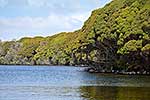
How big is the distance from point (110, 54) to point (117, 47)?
21.7ft

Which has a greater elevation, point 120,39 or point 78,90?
point 120,39

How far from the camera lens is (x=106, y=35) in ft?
368

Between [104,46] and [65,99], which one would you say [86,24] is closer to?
[104,46]

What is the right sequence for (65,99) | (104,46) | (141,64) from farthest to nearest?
(104,46) → (141,64) → (65,99)

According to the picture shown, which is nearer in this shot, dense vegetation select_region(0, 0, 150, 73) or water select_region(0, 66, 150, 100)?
water select_region(0, 66, 150, 100)

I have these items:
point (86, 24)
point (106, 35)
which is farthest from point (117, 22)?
point (86, 24)

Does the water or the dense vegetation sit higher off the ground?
the dense vegetation

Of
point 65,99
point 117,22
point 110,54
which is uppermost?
point 117,22

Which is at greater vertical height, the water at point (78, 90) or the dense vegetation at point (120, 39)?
the dense vegetation at point (120, 39)

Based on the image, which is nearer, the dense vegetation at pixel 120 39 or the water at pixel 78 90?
the water at pixel 78 90

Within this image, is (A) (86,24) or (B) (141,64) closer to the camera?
(B) (141,64)

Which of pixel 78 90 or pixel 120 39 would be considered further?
pixel 120 39

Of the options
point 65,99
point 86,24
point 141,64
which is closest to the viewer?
point 65,99

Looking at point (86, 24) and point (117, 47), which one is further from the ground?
point (86, 24)
